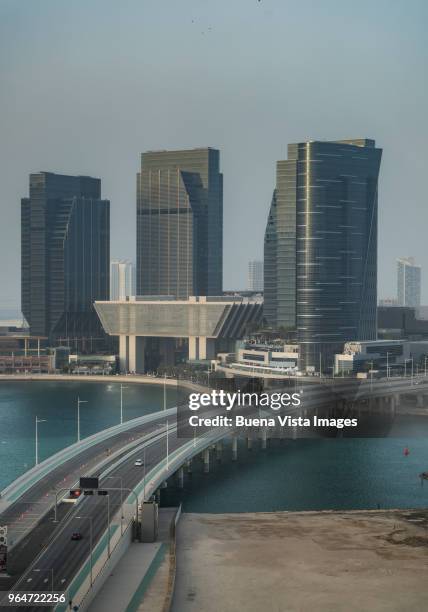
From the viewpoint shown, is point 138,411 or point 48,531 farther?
point 138,411

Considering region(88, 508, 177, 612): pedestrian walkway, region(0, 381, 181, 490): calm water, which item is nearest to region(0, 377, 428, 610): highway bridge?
region(88, 508, 177, 612): pedestrian walkway

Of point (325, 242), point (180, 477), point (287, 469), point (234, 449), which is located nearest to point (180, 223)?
point (325, 242)

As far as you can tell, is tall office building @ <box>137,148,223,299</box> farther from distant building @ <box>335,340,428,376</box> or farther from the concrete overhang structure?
distant building @ <box>335,340,428,376</box>

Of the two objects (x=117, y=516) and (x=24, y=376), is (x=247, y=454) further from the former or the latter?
(x=24, y=376)

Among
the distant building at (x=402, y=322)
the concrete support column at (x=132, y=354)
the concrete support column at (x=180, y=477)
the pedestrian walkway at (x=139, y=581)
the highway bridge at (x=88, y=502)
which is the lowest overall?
the concrete support column at (x=180, y=477)

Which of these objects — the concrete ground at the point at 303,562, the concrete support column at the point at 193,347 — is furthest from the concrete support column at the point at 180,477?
the concrete support column at the point at 193,347

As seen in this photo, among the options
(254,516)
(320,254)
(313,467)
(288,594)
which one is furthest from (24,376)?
(288,594)

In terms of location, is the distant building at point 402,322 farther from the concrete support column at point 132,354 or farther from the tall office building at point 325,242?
the concrete support column at point 132,354
